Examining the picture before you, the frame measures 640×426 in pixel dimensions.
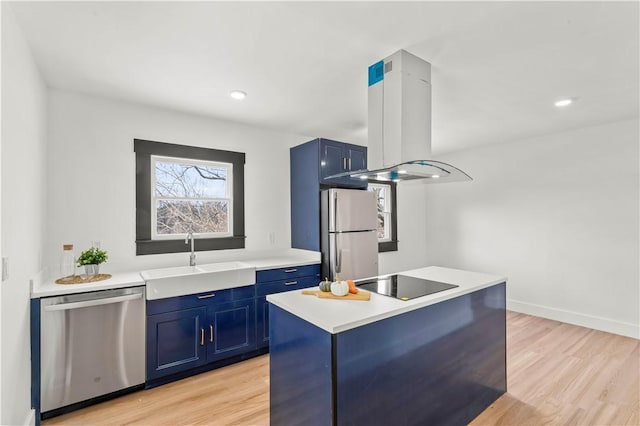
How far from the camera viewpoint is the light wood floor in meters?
2.24

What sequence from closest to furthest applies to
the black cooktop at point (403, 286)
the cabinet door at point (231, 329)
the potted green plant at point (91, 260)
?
the black cooktop at point (403, 286)
the potted green plant at point (91, 260)
the cabinet door at point (231, 329)

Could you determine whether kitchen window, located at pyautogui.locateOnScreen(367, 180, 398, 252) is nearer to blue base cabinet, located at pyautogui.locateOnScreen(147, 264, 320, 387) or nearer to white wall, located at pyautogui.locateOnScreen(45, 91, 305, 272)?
blue base cabinet, located at pyautogui.locateOnScreen(147, 264, 320, 387)

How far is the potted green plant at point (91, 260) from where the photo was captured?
8.51ft

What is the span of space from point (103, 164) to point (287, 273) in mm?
2084

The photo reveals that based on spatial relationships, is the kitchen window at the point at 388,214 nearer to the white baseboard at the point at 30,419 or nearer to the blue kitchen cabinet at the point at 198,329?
the blue kitchen cabinet at the point at 198,329

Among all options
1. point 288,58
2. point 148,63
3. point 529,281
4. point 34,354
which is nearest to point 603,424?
point 529,281

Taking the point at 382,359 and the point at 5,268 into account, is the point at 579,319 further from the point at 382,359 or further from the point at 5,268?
the point at 5,268

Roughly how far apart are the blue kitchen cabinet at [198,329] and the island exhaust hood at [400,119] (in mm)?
1757

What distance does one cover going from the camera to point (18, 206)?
6.14 feet

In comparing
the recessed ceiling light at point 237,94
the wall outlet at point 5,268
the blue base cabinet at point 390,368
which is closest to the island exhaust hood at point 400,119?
the blue base cabinet at point 390,368

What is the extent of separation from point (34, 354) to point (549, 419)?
12.0ft

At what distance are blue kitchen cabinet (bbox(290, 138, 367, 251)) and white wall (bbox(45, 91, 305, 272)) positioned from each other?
0.90 metres

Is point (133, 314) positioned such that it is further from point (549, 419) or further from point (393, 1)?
point (549, 419)

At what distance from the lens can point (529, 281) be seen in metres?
4.51
